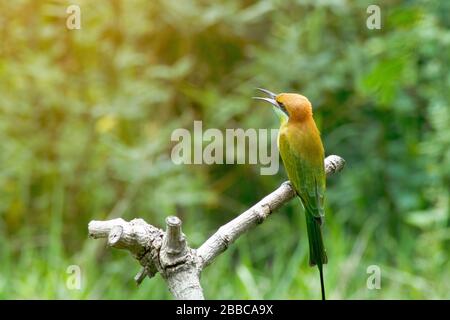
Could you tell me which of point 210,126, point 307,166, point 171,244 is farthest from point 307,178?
point 210,126

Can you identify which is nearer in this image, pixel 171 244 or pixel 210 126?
pixel 171 244

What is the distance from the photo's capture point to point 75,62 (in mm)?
2383

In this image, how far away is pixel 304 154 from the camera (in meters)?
0.68

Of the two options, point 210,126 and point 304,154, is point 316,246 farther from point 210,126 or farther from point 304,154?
point 210,126

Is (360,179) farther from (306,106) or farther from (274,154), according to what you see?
(306,106)

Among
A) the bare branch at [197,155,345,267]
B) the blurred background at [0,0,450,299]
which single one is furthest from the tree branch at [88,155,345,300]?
the blurred background at [0,0,450,299]

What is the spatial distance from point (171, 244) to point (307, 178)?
147 millimetres

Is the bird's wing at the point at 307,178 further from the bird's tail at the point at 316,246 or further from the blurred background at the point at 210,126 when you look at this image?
the blurred background at the point at 210,126

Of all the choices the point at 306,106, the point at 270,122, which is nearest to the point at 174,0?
the point at 270,122

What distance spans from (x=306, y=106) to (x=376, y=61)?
5.82ft

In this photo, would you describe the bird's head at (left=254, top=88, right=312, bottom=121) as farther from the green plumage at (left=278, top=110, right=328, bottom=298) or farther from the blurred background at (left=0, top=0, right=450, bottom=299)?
the blurred background at (left=0, top=0, right=450, bottom=299)

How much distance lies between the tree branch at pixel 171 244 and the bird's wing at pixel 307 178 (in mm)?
50

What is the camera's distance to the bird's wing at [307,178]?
68 cm

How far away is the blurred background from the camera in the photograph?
7.12 feet
